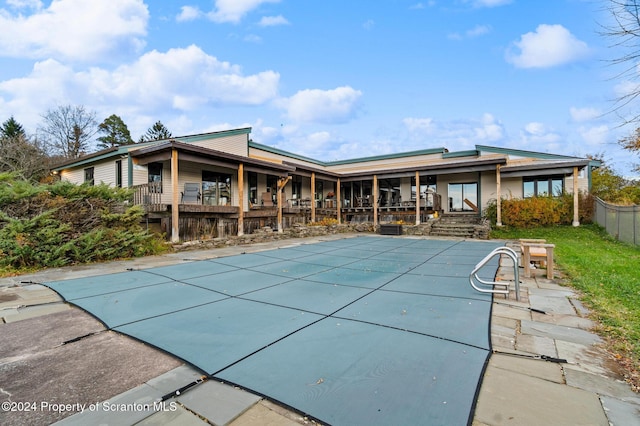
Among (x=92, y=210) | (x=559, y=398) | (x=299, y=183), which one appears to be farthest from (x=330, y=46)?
(x=559, y=398)

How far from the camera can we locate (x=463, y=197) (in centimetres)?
1800

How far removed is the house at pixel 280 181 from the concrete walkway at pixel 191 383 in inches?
288

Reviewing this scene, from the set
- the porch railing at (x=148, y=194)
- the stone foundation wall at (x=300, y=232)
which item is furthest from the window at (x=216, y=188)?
the stone foundation wall at (x=300, y=232)

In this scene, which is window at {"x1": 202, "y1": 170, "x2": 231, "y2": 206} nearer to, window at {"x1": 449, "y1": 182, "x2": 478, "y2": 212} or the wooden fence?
window at {"x1": 449, "y1": 182, "x2": 478, "y2": 212}

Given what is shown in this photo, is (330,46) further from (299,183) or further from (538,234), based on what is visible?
(538,234)

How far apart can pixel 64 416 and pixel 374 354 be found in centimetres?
220

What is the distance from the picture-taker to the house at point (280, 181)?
1091cm

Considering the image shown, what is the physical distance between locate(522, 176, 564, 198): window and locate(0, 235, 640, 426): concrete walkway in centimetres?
1578

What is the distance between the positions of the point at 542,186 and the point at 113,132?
4442 cm

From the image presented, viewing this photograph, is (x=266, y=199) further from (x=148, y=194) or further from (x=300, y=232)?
(x=148, y=194)

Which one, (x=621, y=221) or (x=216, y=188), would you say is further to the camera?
(x=216, y=188)

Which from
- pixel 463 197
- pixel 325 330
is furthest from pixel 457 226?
pixel 325 330

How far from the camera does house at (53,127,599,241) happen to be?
Answer: 10.9 metres

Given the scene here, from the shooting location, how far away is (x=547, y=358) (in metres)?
2.52
